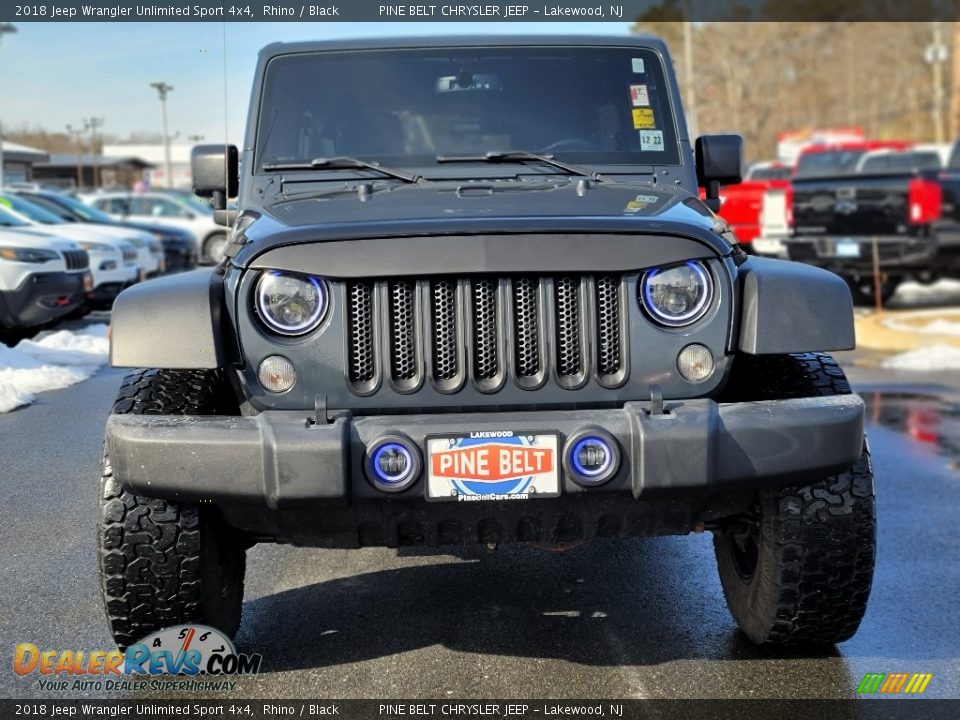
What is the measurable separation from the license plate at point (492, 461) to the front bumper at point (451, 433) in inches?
1.0

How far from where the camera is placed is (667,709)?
3488mm

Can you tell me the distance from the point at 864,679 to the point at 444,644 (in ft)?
4.40

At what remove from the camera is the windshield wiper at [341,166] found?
4.36 metres

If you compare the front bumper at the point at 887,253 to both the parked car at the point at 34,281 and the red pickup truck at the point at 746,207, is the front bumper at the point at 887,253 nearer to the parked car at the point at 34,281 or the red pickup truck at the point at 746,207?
the red pickup truck at the point at 746,207

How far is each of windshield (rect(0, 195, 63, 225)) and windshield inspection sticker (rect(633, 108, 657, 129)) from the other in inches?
523

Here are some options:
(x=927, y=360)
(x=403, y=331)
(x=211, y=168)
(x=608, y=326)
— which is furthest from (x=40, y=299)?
(x=608, y=326)

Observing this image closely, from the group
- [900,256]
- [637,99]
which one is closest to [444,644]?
[637,99]

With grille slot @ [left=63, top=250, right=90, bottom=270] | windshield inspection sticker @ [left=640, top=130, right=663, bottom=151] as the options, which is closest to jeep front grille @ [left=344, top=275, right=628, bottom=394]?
windshield inspection sticker @ [left=640, top=130, right=663, bottom=151]

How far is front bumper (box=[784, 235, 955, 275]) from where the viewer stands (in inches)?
546

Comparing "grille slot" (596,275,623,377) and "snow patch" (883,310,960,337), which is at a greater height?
"grille slot" (596,275,623,377)

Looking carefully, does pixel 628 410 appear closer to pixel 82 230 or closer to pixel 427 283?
pixel 427 283

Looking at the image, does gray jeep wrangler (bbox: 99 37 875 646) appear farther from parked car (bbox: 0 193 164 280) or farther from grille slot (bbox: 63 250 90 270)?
parked car (bbox: 0 193 164 280)

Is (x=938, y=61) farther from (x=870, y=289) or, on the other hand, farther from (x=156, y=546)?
(x=156, y=546)

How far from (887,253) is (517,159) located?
1054 centimetres
